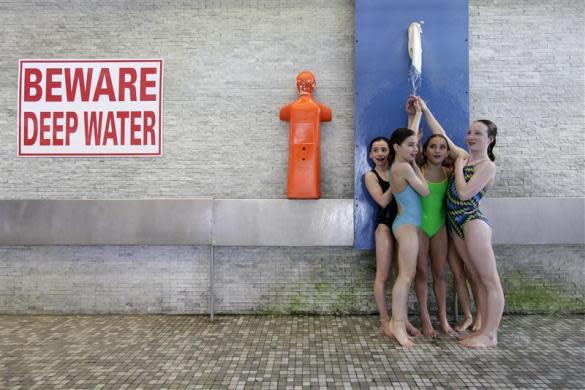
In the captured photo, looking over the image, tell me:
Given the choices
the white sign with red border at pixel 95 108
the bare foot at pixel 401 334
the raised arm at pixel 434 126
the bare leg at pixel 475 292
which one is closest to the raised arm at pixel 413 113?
the raised arm at pixel 434 126

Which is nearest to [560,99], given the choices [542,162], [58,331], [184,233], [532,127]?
[532,127]

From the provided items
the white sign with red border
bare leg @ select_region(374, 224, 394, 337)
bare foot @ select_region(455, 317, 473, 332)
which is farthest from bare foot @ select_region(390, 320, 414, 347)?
the white sign with red border

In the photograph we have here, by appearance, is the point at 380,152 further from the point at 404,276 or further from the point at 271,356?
the point at 271,356

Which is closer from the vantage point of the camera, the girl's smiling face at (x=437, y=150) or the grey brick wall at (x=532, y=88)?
the girl's smiling face at (x=437, y=150)

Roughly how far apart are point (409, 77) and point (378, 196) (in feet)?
3.44

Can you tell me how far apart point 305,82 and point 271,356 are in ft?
6.91

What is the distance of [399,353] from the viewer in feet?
8.43

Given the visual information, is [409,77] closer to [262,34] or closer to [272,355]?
[262,34]

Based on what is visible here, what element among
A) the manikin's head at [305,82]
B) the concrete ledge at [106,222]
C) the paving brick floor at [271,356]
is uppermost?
the manikin's head at [305,82]

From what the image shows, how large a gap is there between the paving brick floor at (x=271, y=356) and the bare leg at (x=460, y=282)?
26 centimetres

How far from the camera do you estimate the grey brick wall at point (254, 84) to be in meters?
3.46

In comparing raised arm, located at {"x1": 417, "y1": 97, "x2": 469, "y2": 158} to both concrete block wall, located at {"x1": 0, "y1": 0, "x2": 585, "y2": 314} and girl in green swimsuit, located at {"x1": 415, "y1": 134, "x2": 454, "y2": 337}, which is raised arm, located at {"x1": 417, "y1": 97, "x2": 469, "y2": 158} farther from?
concrete block wall, located at {"x1": 0, "y1": 0, "x2": 585, "y2": 314}

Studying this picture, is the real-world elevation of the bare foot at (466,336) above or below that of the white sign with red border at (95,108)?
below

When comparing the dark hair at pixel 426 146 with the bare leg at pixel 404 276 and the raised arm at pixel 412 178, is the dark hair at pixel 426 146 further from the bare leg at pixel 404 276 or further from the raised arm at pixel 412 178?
the bare leg at pixel 404 276
